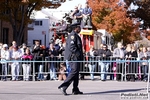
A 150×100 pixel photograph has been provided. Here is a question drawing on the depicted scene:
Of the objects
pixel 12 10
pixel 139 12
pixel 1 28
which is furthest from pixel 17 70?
pixel 139 12


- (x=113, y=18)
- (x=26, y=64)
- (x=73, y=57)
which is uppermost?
(x=113, y=18)

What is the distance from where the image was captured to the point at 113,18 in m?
49.7

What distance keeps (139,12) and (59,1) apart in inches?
655

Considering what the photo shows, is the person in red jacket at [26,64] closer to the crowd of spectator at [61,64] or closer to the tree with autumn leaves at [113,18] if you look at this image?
the crowd of spectator at [61,64]

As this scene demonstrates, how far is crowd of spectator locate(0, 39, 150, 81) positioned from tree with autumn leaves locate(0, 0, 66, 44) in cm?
1304

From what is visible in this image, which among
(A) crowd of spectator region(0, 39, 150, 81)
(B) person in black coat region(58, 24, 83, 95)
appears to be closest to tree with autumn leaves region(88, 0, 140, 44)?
(A) crowd of spectator region(0, 39, 150, 81)

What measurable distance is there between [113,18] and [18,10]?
19044 millimetres

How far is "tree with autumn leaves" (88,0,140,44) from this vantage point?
4906 centimetres

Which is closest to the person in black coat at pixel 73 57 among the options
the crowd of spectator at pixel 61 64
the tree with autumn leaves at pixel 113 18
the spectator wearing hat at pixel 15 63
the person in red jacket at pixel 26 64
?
the crowd of spectator at pixel 61 64

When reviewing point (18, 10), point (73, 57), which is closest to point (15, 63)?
point (73, 57)

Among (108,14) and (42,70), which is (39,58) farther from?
(108,14)

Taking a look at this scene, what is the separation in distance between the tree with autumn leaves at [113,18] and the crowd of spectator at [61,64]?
30.2m

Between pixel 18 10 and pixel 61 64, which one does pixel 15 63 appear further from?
pixel 18 10

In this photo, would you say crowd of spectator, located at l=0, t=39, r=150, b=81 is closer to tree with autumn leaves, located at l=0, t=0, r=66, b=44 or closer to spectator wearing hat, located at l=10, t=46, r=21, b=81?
spectator wearing hat, located at l=10, t=46, r=21, b=81
